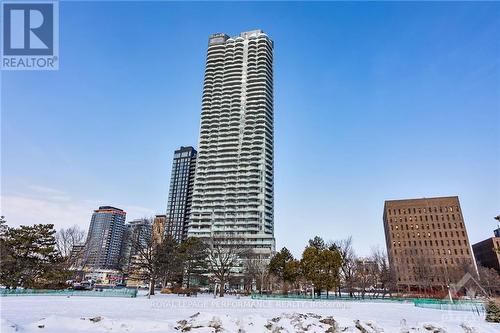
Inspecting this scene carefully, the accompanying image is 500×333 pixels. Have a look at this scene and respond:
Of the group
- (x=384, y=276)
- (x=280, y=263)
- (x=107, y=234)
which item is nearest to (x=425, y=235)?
(x=384, y=276)

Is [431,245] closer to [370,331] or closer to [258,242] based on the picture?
[258,242]

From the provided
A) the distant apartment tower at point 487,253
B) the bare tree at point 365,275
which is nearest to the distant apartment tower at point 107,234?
the bare tree at point 365,275

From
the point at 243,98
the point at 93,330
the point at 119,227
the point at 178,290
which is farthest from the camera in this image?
the point at 119,227

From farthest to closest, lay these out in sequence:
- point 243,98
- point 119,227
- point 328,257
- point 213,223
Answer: point 119,227, point 243,98, point 213,223, point 328,257

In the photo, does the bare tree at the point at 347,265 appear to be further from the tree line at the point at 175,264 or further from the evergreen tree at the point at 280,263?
the evergreen tree at the point at 280,263

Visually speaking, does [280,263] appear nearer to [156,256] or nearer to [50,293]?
[156,256]

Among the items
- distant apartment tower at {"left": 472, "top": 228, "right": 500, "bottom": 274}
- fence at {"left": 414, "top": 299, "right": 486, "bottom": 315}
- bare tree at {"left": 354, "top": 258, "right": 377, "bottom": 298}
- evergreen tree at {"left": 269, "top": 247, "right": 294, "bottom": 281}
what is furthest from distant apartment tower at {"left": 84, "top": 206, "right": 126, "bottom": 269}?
distant apartment tower at {"left": 472, "top": 228, "right": 500, "bottom": 274}

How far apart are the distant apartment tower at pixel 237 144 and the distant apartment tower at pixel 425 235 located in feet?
134

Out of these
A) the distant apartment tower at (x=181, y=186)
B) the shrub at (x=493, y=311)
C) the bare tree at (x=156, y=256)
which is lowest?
the shrub at (x=493, y=311)

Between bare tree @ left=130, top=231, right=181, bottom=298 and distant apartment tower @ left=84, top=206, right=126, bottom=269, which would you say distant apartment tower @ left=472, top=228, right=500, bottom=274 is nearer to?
bare tree @ left=130, top=231, right=181, bottom=298

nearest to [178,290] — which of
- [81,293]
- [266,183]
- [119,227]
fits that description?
[81,293]

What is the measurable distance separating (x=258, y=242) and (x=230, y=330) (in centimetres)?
9333

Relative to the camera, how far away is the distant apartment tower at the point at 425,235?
85438mm

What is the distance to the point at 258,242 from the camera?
341 feet
